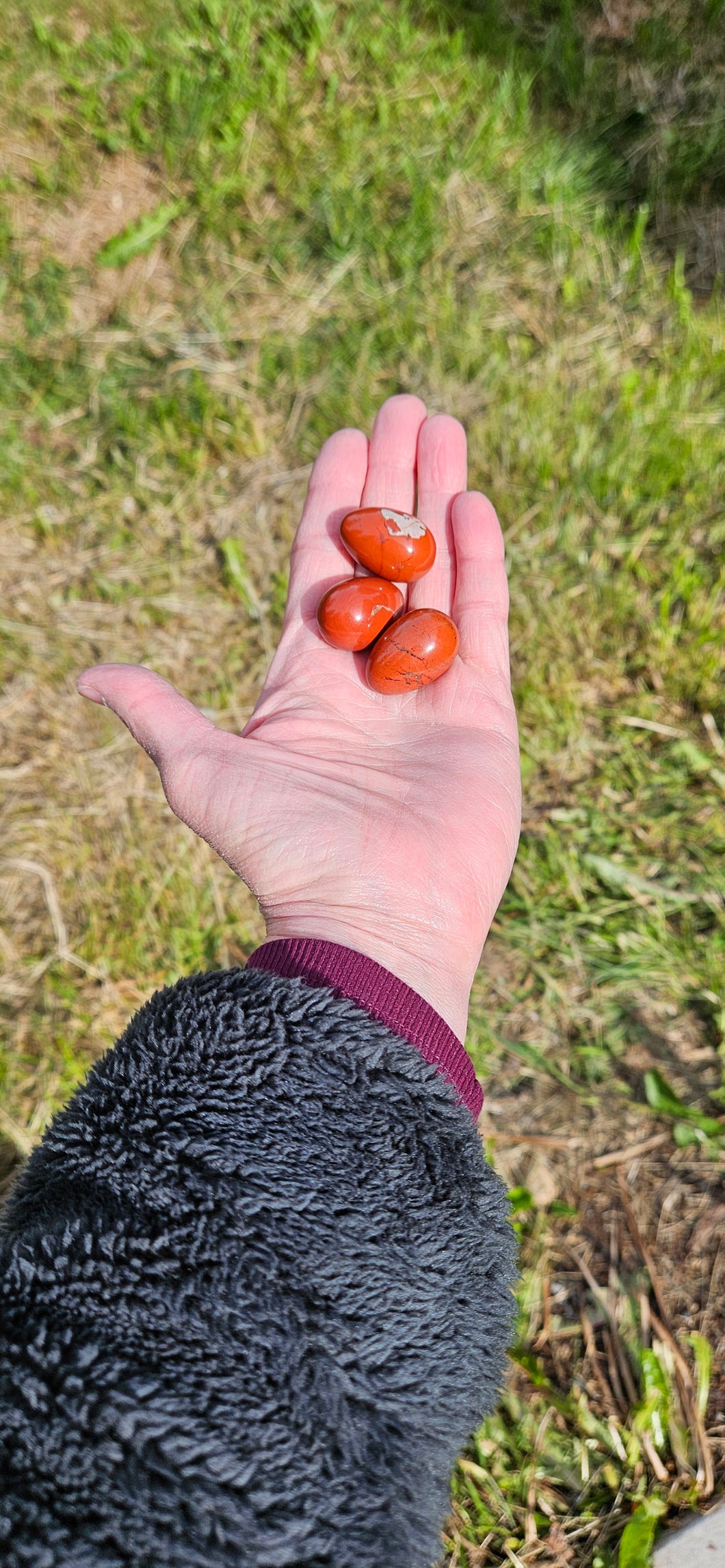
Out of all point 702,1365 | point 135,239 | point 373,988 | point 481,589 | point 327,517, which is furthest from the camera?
point 135,239

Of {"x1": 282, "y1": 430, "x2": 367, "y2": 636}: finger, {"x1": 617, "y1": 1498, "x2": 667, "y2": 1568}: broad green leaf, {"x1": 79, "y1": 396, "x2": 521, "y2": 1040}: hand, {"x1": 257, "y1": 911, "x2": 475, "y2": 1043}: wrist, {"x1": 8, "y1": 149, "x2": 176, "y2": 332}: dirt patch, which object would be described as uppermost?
{"x1": 8, "y1": 149, "x2": 176, "y2": 332}: dirt patch

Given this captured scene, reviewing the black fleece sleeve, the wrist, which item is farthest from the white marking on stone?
the black fleece sleeve

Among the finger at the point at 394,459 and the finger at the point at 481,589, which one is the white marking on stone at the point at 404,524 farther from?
the finger at the point at 394,459

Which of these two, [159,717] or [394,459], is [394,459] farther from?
[159,717]

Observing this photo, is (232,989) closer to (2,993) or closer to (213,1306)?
(213,1306)

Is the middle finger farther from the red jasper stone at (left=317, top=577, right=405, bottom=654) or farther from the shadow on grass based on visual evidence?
the shadow on grass

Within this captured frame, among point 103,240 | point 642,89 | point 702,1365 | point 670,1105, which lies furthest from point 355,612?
point 642,89
